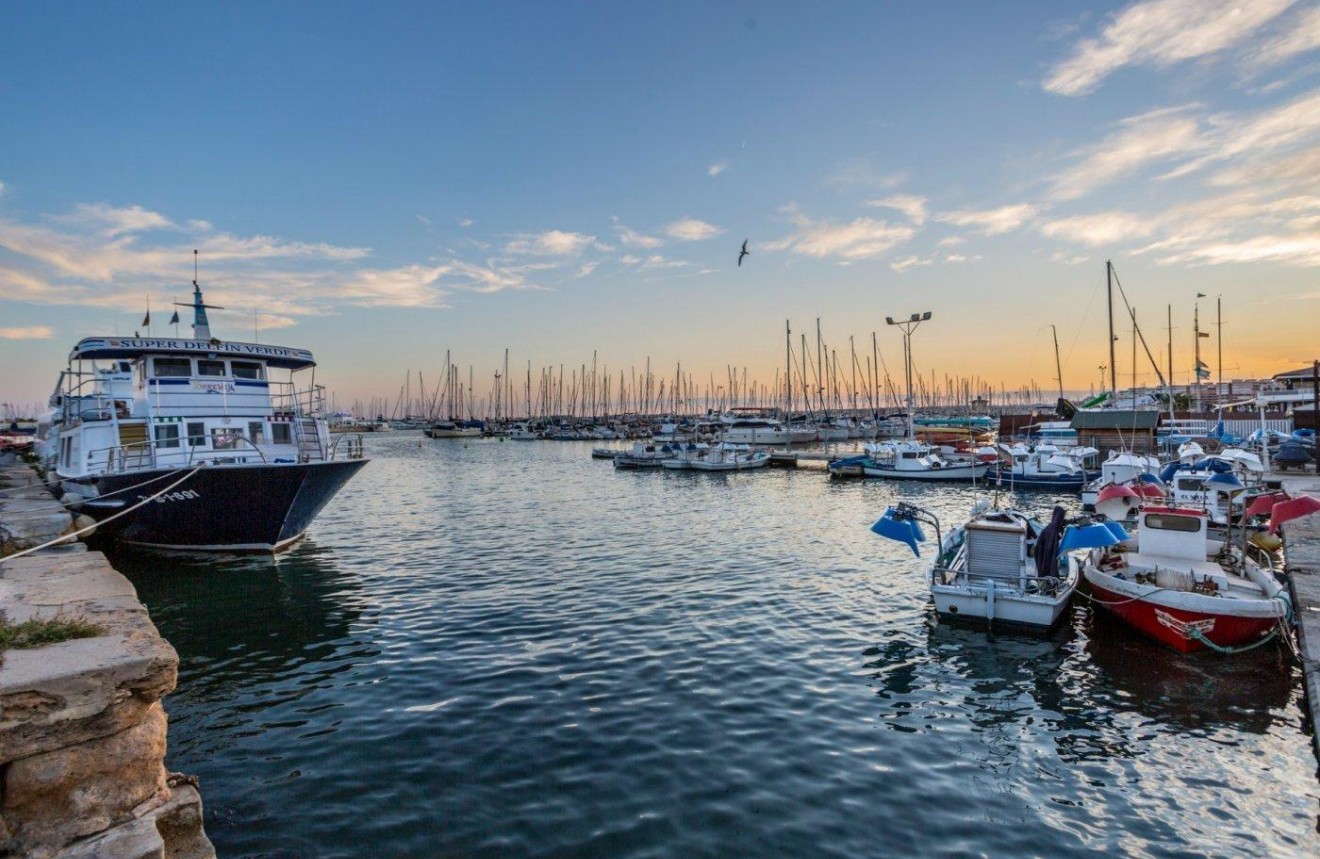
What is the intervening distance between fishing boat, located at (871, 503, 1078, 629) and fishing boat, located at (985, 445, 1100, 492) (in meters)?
28.3

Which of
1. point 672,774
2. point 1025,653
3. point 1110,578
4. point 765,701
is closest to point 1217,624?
point 1110,578

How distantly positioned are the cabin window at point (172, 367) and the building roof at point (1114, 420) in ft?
191

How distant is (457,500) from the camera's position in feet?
128

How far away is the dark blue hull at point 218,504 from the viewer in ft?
66.0

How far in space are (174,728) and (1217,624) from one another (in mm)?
18237

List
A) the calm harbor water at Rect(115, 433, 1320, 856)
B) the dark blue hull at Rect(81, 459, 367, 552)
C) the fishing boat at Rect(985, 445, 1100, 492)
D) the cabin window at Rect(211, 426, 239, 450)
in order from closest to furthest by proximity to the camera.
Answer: the calm harbor water at Rect(115, 433, 1320, 856)
the dark blue hull at Rect(81, 459, 367, 552)
the cabin window at Rect(211, 426, 239, 450)
the fishing boat at Rect(985, 445, 1100, 492)

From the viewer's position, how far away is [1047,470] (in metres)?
43.0

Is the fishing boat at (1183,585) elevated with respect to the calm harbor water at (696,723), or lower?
elevated

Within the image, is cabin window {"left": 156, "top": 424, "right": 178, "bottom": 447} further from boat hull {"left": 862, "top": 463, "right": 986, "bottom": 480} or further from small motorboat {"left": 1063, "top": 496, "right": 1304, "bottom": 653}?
boat hull {"left": 862, "top": 463, "right": 986, "bottom": 480}

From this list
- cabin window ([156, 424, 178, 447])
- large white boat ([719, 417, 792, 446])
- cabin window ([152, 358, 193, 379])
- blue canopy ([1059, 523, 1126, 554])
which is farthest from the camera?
large white boat ([719, 417, 792, 446])

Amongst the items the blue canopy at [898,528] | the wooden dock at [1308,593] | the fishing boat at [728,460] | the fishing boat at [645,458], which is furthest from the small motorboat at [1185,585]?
the fishing boat at [645,458]

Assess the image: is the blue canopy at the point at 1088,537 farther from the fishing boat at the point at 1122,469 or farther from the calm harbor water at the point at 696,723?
the fishing boat at the point at 1122,469

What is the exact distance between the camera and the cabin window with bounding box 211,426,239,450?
22.1m

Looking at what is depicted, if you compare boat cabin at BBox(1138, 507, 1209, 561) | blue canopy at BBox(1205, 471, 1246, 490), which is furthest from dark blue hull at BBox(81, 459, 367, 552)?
blue canopy at BBox(1205, 471, 1246, 490)
